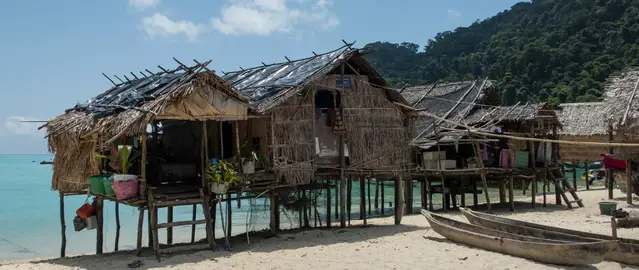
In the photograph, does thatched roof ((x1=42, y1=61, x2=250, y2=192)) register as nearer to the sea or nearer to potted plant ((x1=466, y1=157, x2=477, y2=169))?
the sea

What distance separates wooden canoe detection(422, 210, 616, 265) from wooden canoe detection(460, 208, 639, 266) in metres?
0.56

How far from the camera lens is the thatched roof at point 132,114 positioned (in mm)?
10328

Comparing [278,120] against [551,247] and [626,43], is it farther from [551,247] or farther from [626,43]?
[626,43]

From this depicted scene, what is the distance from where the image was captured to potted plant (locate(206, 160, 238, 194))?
10977 millimetres

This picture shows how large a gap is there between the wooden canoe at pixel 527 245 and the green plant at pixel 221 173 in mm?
4301

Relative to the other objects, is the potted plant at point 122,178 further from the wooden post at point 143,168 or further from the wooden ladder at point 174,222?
the wooden ladder at point 174,222

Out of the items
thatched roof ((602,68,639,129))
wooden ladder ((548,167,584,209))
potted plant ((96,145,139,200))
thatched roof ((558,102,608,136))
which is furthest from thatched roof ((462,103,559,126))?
potted plant ((96,145,139,200))

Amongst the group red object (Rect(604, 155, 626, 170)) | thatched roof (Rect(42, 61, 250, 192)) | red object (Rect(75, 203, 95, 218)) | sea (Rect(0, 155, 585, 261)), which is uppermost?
thatched roof (Rect(42, 61, 250, 192))

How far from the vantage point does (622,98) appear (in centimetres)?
1573

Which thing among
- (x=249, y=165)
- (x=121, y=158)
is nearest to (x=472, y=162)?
(x=249, y=165)

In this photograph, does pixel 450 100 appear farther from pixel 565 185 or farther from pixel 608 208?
pixel 608 208

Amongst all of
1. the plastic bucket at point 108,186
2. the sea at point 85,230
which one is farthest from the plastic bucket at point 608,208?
the plastic bucket at point 108,186

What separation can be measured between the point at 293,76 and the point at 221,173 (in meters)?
3.29

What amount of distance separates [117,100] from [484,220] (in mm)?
7911
